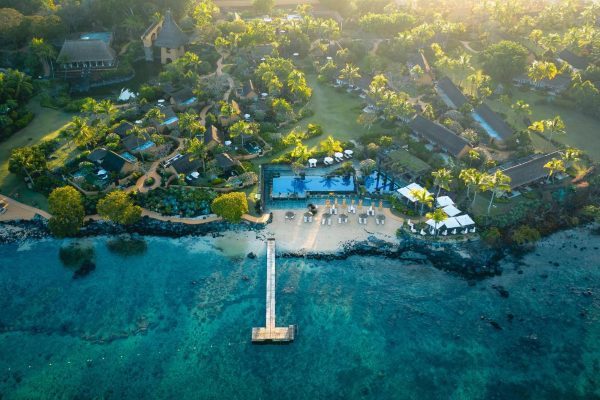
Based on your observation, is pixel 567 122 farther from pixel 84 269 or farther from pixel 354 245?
pixel 84 269

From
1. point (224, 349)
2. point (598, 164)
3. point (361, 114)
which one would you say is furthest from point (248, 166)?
point (598, 164)

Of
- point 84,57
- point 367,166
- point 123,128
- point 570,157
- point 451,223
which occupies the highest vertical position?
point 84,57

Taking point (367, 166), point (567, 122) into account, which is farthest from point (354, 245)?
point (567, 122)

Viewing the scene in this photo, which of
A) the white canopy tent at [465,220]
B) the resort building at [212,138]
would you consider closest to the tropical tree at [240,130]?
the resort building at [212,138]

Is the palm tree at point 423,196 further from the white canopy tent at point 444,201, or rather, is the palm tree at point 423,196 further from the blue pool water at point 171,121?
the blue pool water at point 171,121

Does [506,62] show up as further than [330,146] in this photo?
Yes

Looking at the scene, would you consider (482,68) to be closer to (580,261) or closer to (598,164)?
(598,164)
